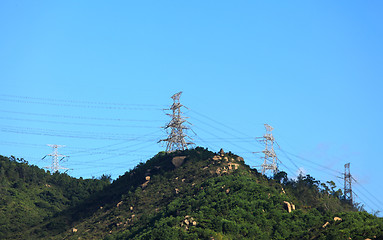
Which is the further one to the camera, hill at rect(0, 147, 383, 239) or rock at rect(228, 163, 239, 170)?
rock at rect(228, 163, 239, 170)

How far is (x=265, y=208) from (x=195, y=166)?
29391mm

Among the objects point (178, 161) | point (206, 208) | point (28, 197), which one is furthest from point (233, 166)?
point (28, 197)

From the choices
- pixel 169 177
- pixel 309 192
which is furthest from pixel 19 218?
pixel 309 192

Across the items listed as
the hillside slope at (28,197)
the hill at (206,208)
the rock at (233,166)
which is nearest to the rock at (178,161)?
the hill at (206,208)

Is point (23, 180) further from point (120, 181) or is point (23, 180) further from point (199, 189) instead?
point (199, 189)

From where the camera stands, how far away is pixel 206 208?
114m

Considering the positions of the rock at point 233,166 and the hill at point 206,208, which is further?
the rock at point 233,166

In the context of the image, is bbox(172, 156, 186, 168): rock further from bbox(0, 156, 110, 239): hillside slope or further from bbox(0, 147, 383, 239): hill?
bbox(0, 156, 110, 239): hillside slope

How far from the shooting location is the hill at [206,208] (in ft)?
350

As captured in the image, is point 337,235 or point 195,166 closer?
point 337,235

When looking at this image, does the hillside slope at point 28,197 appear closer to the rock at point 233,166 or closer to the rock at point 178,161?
the rock at point 178,161

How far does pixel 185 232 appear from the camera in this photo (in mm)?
A: 105250

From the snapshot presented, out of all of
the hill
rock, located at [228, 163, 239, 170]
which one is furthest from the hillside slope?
rock, located at [228, 163, 239, 170]

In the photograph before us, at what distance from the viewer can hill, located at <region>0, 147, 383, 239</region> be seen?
350 feet
